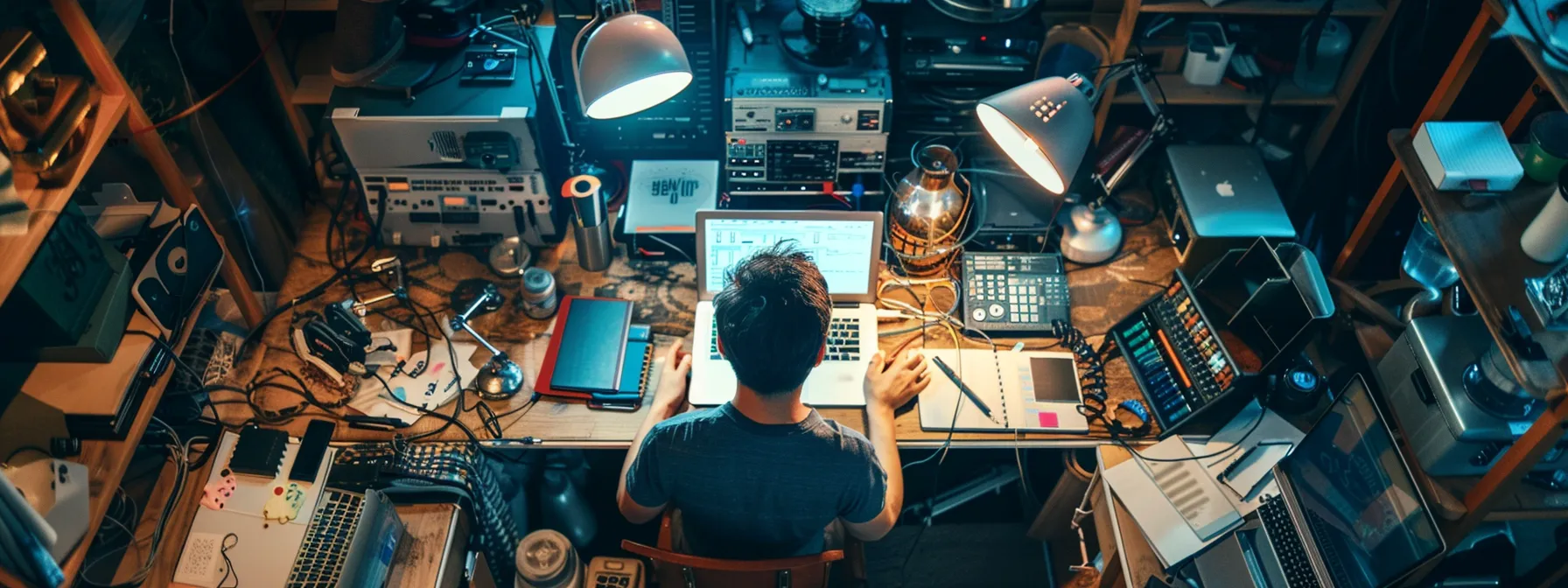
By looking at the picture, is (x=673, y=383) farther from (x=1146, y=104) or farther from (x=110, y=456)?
(x=1146, y=104)

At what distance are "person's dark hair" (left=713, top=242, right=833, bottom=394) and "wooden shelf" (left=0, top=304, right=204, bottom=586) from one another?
122 cm

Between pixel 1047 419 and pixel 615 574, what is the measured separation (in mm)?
1151

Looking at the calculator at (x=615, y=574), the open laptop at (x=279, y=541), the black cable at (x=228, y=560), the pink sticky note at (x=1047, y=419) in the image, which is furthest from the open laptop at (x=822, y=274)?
the black cable at (x=228, y=560)

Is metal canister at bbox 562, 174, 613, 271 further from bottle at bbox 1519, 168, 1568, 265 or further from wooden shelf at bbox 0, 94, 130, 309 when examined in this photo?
bottle at bbox 1519, 168, 1568, 265

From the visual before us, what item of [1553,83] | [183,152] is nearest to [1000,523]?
[1553,83]

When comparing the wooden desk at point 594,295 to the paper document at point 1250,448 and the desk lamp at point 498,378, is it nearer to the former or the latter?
the desk lamp at point 498,378

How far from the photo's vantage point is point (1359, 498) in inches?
75.9

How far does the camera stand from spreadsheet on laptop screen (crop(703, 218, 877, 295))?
2328mm

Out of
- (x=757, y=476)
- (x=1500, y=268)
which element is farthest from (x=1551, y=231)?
(x=757, y=476)

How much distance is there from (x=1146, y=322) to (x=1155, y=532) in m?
0.50

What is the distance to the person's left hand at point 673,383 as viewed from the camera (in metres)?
2.26

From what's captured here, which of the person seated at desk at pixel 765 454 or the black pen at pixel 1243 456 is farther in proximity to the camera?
the black pen at pixel 1243 456

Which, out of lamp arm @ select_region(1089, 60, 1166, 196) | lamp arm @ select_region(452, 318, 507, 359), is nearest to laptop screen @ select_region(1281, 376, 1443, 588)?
lamp arm @ select_region(1089, 60, 1166, 196)

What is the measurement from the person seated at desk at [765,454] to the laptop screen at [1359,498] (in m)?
0.87
